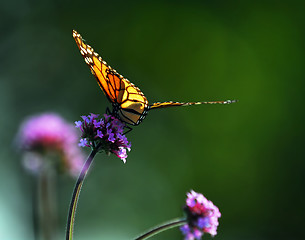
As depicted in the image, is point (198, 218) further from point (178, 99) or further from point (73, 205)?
point (178, 99)

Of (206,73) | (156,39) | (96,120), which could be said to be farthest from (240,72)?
(96,120)

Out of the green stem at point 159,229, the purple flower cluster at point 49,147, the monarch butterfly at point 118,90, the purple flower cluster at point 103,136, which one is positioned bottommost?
the green stem at point 159,229

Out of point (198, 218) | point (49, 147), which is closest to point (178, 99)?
point (49, 147)

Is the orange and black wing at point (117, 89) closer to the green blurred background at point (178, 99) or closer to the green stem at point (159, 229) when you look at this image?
the green stem at point (159, 229)

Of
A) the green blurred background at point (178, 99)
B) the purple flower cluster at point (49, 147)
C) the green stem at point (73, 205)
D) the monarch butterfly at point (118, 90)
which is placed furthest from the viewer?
the green blurred background at point (178, 99)

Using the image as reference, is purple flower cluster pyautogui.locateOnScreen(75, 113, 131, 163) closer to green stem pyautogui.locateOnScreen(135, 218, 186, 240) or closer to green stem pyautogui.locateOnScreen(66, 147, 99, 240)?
green stem pyautogui.locateOnScreen(66, 147, 99, 240)

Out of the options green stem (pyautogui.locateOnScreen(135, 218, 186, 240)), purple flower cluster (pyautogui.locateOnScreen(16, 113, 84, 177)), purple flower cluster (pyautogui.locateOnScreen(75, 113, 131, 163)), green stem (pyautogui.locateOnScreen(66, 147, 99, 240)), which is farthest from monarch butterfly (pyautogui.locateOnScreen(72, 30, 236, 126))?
purple flower cluster (pyautogui.locateOnScreen(16, 113, 84, 177))

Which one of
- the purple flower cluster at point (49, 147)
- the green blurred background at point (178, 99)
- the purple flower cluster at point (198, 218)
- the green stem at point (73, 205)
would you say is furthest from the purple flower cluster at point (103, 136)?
the green blurred background at point (178, 99)
